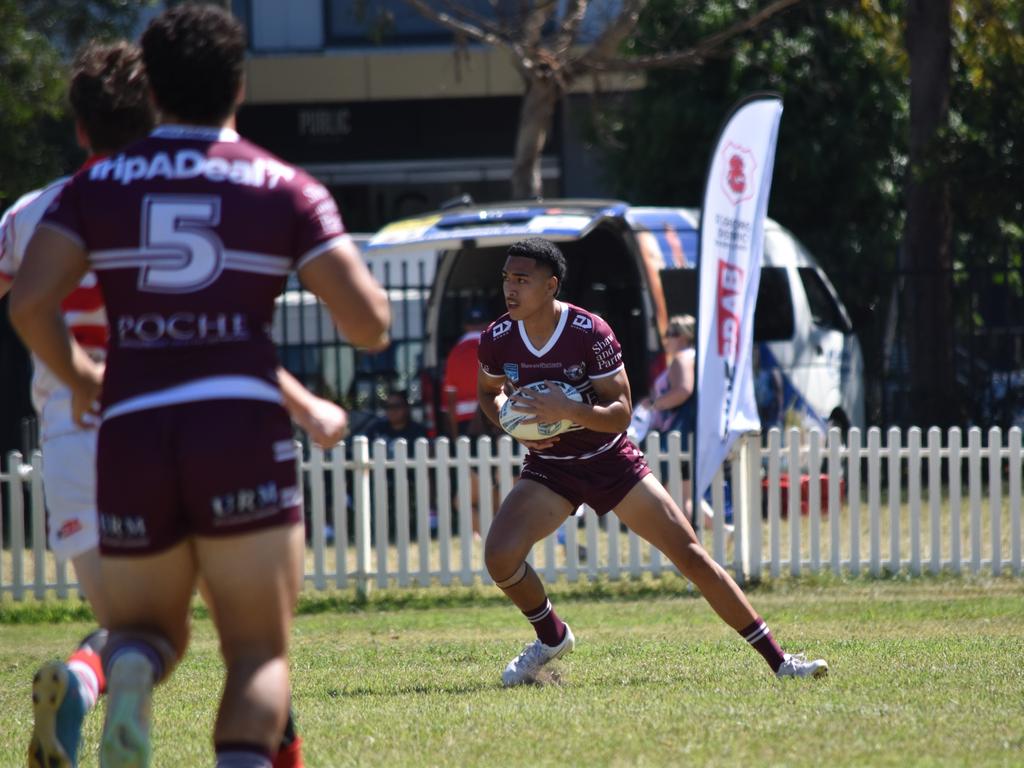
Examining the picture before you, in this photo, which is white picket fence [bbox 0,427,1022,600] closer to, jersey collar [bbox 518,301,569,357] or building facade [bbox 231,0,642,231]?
jersey collar [bbox 518,301,569,357]

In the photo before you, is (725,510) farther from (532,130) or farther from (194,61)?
(532,130)

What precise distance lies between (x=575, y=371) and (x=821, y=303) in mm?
8909

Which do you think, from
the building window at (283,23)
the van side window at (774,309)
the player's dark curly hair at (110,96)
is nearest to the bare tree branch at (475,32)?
the van side window at (774,309)

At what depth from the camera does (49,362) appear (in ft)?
11.5

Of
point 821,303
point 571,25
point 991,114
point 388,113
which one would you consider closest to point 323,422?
point 821,303

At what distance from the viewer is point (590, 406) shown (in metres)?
6.26

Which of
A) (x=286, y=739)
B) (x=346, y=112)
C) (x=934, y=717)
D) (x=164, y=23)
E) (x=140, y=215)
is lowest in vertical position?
(x=934, y=717)

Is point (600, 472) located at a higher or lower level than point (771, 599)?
higher

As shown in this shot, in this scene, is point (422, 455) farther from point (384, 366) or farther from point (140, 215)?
point (140, 215)

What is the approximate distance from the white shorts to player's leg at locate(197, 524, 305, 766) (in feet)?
2.82

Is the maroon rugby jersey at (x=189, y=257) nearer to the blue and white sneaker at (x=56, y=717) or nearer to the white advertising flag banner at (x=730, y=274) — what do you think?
the blue and white sneaker at (x=56, y=717)

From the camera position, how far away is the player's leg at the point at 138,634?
3.36 meters

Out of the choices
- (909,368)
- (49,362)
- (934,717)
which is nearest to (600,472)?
(934,717)

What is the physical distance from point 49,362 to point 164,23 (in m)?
0.82
